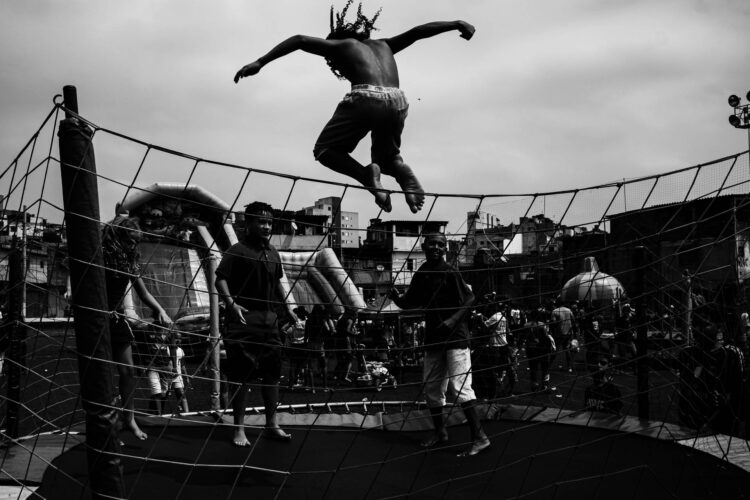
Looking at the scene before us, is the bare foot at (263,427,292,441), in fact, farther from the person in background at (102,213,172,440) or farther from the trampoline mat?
the person in background at (102,213,172,440)

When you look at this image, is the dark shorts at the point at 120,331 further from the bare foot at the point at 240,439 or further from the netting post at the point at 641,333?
the netting post at the point at 641,333

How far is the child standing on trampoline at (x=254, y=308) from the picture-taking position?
141 inches

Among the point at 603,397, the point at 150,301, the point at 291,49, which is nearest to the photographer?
the point at 291,49

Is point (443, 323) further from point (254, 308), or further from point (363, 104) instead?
point (363, 104)

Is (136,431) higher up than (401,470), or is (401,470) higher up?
(136,431)

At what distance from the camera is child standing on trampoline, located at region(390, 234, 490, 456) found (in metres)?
3.59

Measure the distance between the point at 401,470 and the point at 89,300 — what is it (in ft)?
5.86

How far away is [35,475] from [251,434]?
50.5 inches

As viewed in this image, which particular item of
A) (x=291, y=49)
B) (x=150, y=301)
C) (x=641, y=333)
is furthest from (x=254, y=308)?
(x=641, y=333)

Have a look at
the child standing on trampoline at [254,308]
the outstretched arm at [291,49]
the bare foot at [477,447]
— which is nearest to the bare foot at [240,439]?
the child standing on trampoline at [254,308]

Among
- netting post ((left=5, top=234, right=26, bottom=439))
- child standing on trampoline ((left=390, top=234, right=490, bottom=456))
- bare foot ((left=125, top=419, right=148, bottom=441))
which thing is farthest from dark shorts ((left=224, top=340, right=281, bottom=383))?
netting post ((left=5, top=234, right=26, bottom=439))

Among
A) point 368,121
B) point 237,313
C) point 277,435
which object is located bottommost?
point 277,435

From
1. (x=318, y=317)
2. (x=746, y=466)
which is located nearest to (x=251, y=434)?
(x=318, y=317)

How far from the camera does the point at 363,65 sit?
3525mm
